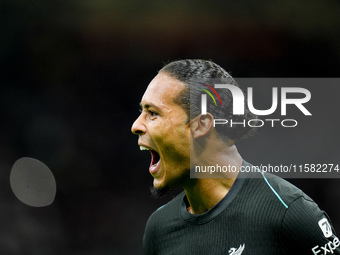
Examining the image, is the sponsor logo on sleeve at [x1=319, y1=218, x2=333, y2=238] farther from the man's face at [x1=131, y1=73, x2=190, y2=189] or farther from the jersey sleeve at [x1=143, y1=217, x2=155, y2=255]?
the jersey sleeve at [x1=143, y1=217, x2=155, y2=255]

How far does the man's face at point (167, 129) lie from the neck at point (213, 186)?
8cm

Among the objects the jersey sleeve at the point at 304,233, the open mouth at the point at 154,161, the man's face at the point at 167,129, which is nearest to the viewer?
the jersey sleeve at the point at 304,233

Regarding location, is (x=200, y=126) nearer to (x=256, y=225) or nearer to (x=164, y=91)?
(x=164, y=91)

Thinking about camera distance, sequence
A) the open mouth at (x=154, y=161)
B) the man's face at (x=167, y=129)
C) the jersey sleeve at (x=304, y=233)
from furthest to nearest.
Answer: the open mouth at (x=154, y=161) → the man's face at (x=167, y=129) → the jersey sleeve at (x=304, y=233)

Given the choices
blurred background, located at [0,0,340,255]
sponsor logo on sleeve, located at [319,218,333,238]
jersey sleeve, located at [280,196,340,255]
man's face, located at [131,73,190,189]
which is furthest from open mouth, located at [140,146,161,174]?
blurred background, located at [0,0,340,255]

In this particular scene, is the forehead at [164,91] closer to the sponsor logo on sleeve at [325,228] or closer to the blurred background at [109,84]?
the sponsor logo on sleeve at [325,228]

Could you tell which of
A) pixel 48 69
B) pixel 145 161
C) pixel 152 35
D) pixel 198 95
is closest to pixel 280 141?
pixel 145 161

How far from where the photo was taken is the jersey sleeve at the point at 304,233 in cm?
233

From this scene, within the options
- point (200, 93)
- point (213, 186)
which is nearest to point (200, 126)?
point (200, 93)

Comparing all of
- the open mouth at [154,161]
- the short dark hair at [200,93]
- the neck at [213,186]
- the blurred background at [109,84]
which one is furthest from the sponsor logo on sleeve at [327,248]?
the blurred background at [109,84]

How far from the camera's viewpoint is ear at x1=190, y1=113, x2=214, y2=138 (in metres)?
2.65

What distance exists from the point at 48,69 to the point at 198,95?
467 cm

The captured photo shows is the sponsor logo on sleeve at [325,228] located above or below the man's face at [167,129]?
below

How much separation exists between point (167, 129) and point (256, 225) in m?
0.61
